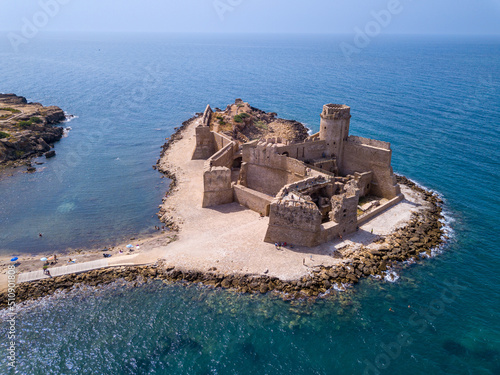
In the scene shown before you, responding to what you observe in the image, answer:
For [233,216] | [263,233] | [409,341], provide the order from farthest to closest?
[233,216]
[263,233]
[409,341]

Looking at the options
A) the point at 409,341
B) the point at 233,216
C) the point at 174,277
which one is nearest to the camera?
the point at 409,341

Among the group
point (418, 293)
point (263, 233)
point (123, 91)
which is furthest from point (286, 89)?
point (418, 293)

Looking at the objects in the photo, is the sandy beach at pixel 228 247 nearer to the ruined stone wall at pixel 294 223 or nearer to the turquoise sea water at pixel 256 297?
the ruined stone wall at pixel 294 223

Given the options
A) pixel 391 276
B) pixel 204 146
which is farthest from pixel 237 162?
pixel 391 276

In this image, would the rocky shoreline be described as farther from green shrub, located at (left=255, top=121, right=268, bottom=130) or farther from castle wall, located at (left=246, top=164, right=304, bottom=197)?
green shrub, located at (left=255, top=121, right=268, bottom=130)

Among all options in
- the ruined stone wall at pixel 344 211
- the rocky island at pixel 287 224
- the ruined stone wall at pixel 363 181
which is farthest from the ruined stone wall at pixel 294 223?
the ruined stone wall at pixel 363 181

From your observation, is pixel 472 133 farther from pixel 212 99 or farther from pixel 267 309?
pixel 212 99

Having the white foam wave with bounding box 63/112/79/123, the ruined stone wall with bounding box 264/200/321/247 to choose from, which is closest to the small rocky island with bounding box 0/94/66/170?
the white foam wave with bounding box 63/112/79/123
